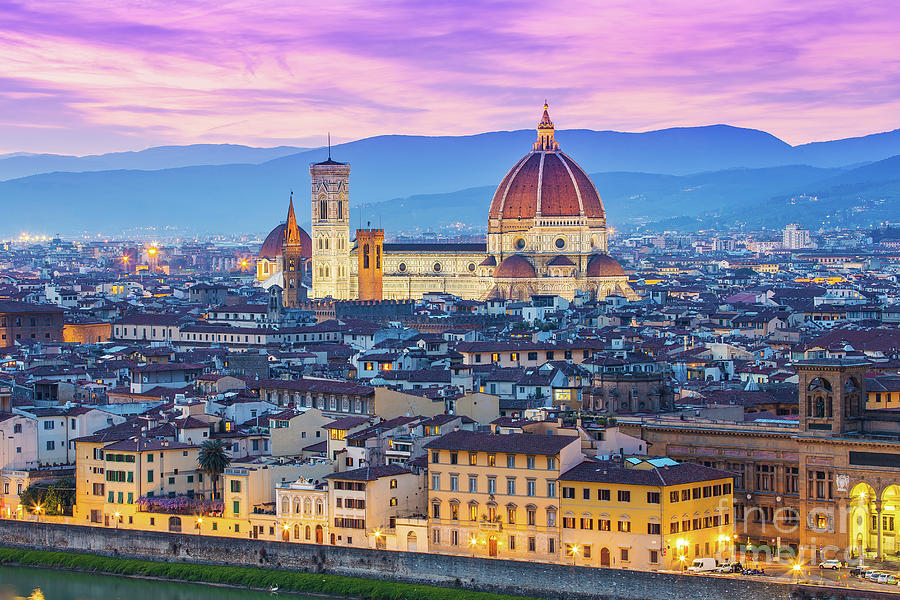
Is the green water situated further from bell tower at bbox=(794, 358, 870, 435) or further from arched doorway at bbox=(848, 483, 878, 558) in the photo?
arched doorway at bbox=(848, 483, 878, 558)

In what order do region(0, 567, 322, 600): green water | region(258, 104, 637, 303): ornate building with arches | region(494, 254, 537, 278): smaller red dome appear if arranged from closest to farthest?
region(0, 567, 322, 600): green water < region(494, 254, 537, 278): smaller red dome < region(258, 104, 637, 303): ornate building with arches

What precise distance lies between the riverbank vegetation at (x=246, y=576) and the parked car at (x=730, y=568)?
4782mm

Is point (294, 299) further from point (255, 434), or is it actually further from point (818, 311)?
point (255, 434)

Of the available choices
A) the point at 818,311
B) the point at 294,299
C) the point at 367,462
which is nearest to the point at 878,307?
the point at 818,311

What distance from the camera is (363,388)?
212 feet

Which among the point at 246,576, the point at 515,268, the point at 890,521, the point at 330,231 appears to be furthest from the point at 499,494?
the point at 330,231

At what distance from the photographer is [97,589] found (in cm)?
5294

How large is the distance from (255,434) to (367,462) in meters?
5.61

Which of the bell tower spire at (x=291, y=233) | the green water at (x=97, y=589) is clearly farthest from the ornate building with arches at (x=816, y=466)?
the bell tower spire at (x=291, y=233)

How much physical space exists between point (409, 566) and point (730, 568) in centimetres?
820

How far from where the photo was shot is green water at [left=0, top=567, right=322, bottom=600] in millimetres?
51250

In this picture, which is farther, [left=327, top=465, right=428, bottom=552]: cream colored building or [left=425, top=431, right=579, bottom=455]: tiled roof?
[left=327, top=465, right=428, bottom=552]: cream colored building

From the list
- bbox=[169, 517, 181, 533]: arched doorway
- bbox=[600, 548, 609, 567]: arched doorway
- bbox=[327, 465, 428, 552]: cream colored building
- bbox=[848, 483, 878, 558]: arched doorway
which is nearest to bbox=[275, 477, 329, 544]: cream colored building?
bbox=[327, 465, 428, 552]: cream colored building

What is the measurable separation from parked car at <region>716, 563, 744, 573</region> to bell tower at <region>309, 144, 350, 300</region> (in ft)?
384
